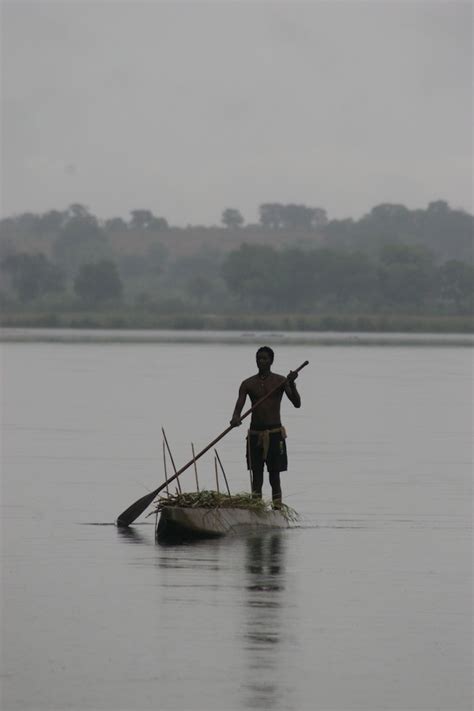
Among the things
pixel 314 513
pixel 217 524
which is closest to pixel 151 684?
pixel 217 524

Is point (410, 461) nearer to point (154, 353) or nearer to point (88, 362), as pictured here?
point (88, 362)

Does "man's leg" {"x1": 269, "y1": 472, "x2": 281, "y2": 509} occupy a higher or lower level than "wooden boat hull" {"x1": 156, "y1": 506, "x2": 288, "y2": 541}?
higher

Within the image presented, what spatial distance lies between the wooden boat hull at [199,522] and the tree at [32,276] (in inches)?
6102

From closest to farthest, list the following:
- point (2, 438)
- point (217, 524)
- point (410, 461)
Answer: point (217, 524), point (410, 461), point (2, 438)

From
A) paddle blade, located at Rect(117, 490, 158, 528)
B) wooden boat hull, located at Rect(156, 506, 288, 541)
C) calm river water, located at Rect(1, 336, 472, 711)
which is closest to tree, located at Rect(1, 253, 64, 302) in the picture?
calm river water, located at Rect(1, 336, 472, 711)

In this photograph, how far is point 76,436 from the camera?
2933 cm

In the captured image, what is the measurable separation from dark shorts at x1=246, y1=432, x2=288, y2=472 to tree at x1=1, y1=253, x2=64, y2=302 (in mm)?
154541

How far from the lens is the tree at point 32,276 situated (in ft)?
561

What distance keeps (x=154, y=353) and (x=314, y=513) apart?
5895 cm

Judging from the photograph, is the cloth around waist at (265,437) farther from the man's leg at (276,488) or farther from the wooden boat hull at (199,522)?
the wooden boat hull at (199,522)

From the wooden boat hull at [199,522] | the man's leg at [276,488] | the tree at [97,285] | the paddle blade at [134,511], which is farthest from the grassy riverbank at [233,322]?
the wooden boat hull at [199,522]

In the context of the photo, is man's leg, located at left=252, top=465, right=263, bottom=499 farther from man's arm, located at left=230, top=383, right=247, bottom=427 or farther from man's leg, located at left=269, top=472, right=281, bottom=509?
man's arm, located at left=230, top=383, right=247, bottom=427

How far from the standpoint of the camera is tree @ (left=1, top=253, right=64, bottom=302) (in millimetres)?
171000

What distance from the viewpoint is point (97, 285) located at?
163375 mm
